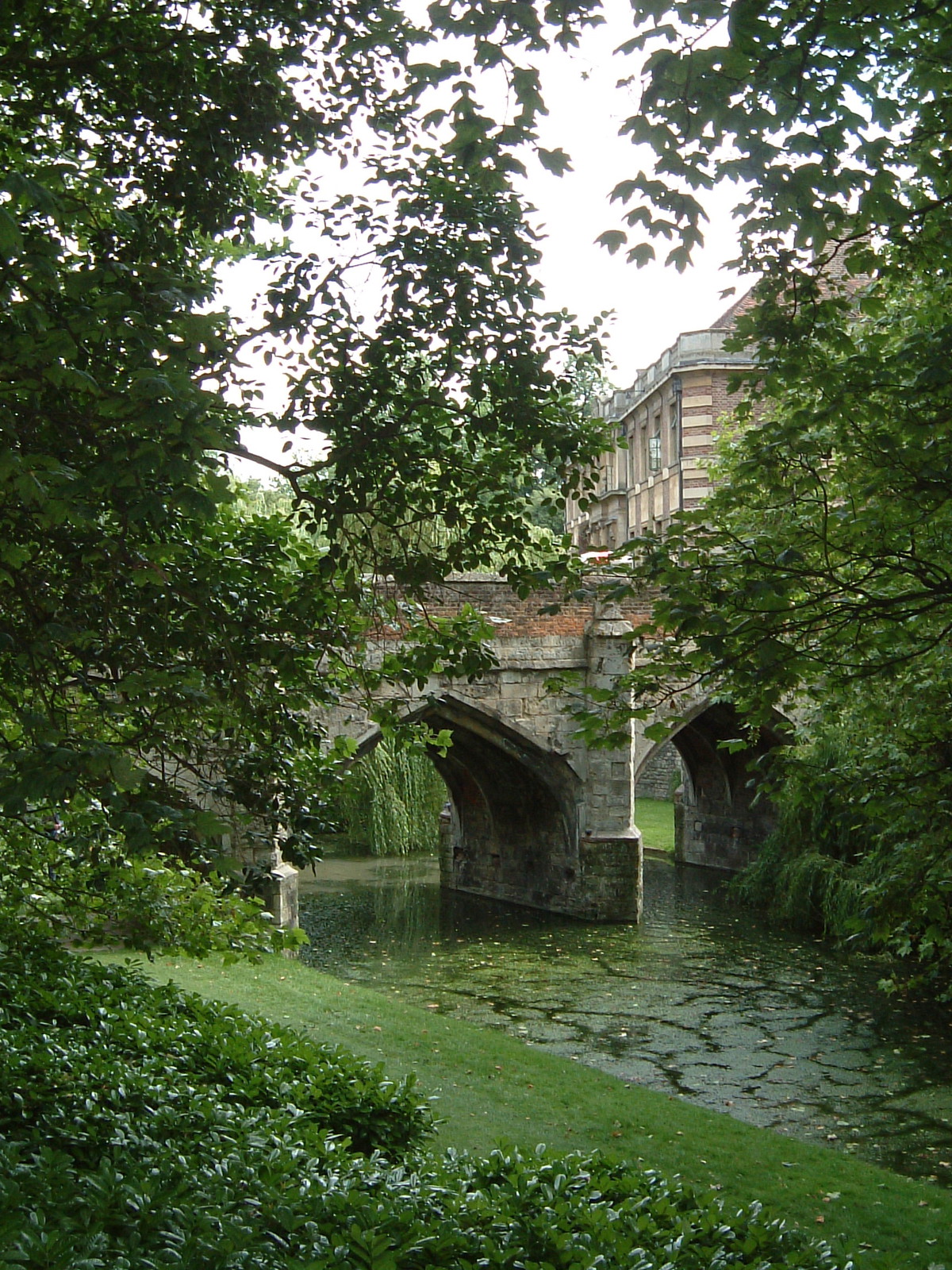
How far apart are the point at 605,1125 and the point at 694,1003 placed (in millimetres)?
5798

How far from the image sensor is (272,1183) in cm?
411

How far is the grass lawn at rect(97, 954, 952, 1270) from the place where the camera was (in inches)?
245

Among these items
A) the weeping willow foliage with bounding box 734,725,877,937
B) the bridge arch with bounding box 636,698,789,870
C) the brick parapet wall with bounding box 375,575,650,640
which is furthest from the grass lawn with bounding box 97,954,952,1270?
the bridge arch with bounding box 636,698,789,870

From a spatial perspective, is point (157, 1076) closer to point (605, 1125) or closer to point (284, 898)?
point (605, 1125)

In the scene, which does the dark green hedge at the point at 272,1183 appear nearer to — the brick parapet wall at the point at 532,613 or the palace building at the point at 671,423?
the brick parapet wall at the point at 532,613

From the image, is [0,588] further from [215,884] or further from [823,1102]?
[823,1102]

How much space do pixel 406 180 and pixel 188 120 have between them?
980 millimetres

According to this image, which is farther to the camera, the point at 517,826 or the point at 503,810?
the point at 503,810

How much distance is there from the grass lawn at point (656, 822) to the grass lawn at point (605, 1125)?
653 inches

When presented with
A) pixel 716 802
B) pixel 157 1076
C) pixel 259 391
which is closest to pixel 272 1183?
pixel 157 1076

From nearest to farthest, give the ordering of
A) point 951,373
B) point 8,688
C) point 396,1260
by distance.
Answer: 1. point 396,1260
2. point 951,373
3. point 8,688

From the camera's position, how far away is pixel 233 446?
13.9 feet

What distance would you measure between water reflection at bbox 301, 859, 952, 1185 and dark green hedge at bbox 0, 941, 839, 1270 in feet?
14.3

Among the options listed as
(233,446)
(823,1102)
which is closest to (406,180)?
(233,446)
